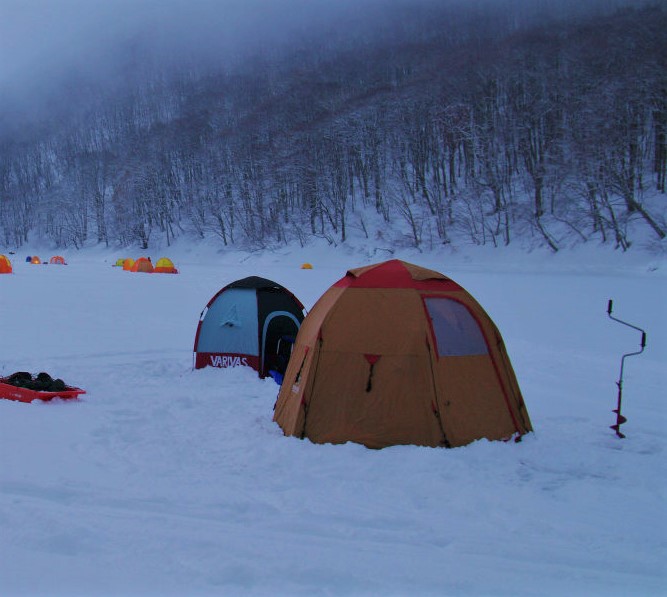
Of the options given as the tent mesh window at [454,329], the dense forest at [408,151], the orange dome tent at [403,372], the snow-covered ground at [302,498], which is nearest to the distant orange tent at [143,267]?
the dense forest at [408,151]

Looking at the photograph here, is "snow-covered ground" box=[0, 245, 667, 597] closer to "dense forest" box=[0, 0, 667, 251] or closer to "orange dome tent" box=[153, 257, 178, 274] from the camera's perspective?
Result: "dense forest" box=[0, 0, 667, 251]

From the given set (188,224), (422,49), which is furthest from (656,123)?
(422,49)

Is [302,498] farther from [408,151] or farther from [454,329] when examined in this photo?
[408,151]

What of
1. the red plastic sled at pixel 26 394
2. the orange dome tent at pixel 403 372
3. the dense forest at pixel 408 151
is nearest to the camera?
the orange dome tent at pixel 403 372

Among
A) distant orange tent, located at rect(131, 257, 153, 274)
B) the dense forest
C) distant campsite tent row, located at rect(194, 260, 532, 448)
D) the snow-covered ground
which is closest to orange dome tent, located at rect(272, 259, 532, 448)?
distant campsite tent row, located at rect(194, 260, 532, 448)

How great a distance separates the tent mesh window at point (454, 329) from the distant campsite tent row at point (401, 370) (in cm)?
1

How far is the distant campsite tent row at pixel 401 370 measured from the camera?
217 inches

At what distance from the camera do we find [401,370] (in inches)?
219

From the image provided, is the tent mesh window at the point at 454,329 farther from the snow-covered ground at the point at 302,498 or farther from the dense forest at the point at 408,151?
the dense forest at the point at 408,151

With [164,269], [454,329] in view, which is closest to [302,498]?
[454,329]

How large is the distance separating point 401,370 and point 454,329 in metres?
0.75

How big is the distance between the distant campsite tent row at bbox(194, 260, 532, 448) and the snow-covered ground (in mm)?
259

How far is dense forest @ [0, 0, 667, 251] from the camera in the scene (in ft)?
112

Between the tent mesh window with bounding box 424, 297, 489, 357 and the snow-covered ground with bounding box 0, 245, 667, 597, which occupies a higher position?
the tent mesh window with bounding box 424, 297, 489, 357
